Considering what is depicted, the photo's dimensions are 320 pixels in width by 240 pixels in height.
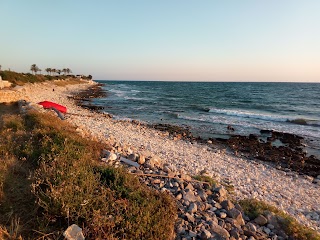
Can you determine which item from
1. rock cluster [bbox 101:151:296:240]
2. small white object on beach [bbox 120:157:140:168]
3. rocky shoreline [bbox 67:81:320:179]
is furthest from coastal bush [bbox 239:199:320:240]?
rocky shoreline [bbox 67:81:320:179]

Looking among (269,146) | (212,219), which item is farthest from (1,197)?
(269,146)

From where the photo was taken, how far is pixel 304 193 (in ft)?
Answer: 33.8

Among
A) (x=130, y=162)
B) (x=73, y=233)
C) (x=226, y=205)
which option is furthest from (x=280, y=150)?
(x=73, y=233)

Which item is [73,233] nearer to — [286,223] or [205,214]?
[205,214]

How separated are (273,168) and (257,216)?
8750mm

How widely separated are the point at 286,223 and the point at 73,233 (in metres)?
4.67

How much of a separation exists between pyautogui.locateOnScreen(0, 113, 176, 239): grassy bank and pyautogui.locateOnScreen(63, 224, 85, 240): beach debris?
0.16 meters

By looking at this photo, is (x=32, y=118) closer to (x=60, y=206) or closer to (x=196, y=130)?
(x=60, y=206)

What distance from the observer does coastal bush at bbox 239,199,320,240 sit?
5373mm

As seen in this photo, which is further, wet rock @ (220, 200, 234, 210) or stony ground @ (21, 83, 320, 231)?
stony ground @ (21, 83, 320, 231)

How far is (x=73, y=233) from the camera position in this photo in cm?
371

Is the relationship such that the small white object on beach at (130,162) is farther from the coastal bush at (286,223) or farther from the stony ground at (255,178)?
the coastal bush at (286,223)

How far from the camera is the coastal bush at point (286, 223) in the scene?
537 cm

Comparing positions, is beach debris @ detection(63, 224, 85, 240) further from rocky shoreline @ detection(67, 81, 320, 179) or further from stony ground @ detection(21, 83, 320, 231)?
rocky shoreline @ detection(67, 81, 320, 179)
